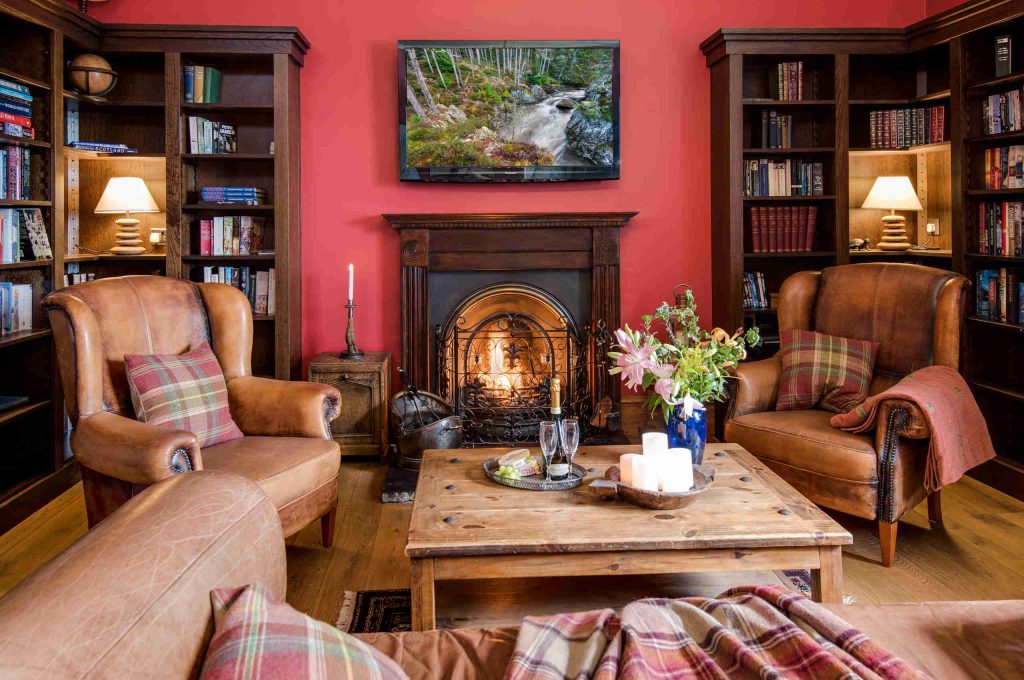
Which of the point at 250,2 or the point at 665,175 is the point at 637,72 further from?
the point at 250,2

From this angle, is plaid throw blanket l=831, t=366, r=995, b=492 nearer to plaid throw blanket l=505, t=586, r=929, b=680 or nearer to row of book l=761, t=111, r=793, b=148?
plaid throw blanket l=505, t=586, r=929, b=680

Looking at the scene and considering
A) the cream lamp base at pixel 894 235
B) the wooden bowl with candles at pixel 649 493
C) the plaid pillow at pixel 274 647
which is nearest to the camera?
the plaid pillow at pixel 274 647

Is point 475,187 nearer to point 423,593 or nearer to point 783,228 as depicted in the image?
point 783,228

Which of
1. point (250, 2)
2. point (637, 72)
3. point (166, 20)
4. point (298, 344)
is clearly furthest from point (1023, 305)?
point (166, 20)

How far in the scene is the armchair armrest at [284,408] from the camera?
9.89ft

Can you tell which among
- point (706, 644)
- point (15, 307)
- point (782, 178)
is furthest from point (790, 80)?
point (15, 307)

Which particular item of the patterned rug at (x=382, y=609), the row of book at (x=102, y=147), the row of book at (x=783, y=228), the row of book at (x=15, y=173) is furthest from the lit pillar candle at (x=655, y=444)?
the row of book at (x=102, y=147)

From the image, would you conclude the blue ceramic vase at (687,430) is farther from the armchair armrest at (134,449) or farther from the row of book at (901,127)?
the row of book at (901,127)

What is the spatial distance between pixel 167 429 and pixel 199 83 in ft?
8.12

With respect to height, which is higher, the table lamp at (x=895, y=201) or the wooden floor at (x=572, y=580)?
the table lamp at (x=895, y=201)

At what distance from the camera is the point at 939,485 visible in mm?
2838

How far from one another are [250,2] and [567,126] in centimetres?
185

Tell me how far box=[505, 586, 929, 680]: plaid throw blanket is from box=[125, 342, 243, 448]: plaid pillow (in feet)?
5.97

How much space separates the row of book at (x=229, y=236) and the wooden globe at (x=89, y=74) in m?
0.79
